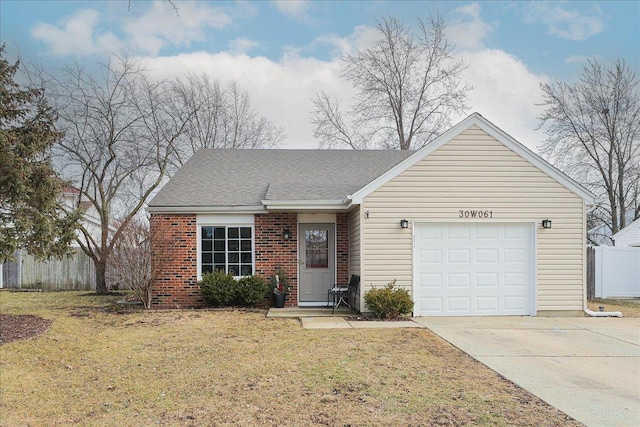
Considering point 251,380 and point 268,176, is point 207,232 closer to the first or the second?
point 268,176

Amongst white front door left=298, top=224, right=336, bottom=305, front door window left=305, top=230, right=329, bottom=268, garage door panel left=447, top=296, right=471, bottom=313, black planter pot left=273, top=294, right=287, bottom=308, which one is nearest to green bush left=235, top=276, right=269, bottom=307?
black planter pot left=273, top=294, right=287, bottom=308

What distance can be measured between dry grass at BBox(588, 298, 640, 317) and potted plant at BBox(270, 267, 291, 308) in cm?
806

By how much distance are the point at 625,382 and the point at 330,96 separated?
22310 mm

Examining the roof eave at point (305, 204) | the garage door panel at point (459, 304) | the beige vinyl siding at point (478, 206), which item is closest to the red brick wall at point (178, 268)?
the roof eave at point (305, 204)

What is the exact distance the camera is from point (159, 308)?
12.7 m

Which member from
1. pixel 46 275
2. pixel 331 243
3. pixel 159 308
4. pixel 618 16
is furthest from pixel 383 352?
pixel 46 275

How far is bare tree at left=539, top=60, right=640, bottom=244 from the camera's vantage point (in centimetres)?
2225

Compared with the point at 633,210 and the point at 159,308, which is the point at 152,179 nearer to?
the point at 159,308

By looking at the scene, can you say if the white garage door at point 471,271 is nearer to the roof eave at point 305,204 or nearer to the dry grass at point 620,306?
the roof eave at point 305,204

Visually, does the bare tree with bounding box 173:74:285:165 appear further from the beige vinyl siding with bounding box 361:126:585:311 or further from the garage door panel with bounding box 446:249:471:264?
the garage door panel with bounding box 446:249:471:264

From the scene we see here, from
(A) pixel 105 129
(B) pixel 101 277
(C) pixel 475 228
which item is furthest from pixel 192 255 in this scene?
(A) pixel 105 129

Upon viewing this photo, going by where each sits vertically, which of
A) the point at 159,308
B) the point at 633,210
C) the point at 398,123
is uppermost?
the point at 398,123

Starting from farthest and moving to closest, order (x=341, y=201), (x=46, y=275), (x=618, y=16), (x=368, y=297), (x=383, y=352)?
(x=46, y=275) → (x=618, y=16) → (x=341, y=201) → (x=368, y=297) → (x=383, y=352)

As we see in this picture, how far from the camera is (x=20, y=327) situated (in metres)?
9.55
